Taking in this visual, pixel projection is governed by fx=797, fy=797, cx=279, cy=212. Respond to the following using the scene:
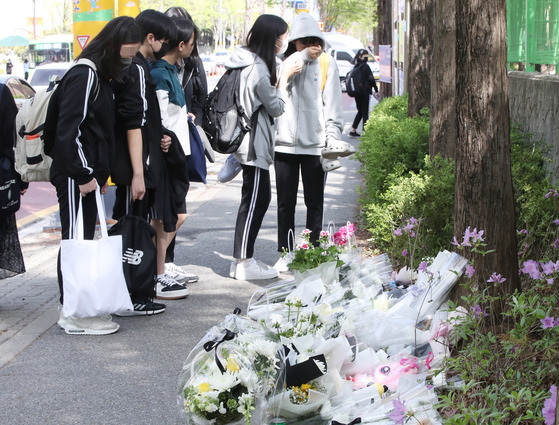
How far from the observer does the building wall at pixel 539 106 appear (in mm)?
6262

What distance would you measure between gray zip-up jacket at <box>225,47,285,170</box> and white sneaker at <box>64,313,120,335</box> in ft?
6.08

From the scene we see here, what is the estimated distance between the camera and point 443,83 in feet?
23.6

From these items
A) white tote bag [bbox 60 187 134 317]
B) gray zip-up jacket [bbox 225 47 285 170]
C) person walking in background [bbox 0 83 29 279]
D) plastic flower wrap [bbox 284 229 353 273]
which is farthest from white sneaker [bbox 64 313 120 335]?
gray zip-up jacket [bbox 225 47 285 170]

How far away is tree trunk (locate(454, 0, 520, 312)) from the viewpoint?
415 centimetres

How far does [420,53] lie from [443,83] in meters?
2.67

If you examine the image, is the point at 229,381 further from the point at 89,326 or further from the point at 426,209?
the point at 426,209

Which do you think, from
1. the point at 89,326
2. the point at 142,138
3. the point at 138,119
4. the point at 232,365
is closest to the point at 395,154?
the point at 142,138

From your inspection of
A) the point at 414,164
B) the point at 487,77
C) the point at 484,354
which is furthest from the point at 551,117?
the point at 484,354

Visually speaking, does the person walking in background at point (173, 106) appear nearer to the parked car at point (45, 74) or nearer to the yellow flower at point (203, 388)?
the yellow flower at point (203, 388)

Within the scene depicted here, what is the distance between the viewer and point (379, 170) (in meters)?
7.67

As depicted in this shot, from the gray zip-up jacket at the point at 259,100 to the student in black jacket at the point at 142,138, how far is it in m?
0.73

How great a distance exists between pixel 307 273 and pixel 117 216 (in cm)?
163

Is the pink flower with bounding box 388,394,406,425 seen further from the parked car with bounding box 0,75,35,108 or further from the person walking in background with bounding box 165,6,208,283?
the parked car with bounding box 0,75,35,108

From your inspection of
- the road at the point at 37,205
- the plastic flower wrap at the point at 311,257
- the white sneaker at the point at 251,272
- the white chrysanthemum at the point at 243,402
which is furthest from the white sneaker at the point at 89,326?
the road at the point at 37,205
